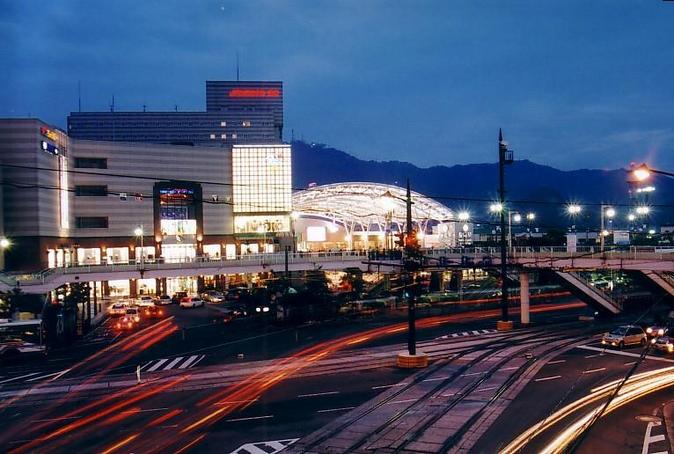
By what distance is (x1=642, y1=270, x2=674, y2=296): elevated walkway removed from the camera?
34.8 meters

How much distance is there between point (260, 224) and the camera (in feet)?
283

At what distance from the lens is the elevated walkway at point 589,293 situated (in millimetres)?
40750

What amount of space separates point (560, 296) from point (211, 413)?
163 ft

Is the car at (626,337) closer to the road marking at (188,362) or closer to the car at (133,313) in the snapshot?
the road marking at (188,362)

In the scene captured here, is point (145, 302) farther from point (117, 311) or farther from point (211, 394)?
point (211, 394)

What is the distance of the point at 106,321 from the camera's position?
50.8m

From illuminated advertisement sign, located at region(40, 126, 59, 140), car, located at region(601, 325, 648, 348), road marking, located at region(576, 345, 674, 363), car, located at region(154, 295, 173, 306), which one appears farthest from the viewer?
car, located at region(154, 295, 173, 306)

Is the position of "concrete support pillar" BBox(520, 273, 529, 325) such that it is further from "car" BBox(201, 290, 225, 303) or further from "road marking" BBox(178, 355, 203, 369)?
"car" BBox(201, 290, 225, 303)

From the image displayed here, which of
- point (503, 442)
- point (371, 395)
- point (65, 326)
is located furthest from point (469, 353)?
point (65, 326)

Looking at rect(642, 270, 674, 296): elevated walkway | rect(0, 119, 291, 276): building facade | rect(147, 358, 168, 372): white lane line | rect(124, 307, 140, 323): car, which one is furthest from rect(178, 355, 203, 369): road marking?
rect(642, 270, 674, 296): elevated walkway

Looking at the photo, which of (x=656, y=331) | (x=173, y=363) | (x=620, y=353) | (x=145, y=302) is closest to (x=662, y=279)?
(x=656, y=331)

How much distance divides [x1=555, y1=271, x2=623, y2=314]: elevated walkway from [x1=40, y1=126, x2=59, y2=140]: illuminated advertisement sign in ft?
171

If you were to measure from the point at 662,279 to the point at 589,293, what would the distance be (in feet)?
22.7

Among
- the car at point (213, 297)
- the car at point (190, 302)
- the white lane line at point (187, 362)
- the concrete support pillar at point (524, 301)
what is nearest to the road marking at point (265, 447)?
the white lane line at point (187, 362)
